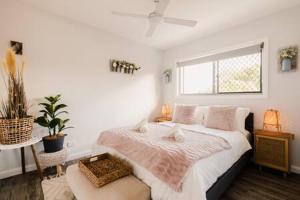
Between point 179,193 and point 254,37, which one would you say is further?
point 254,37

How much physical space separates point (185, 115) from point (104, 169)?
204 centimetres

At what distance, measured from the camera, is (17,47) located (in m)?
2.40

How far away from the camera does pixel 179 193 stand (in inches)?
53.9

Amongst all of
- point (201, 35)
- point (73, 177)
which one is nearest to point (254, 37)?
point (201, 35)

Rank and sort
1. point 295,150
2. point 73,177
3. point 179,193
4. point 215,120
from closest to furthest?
point 179,193, point 73,177, point 295,150, point 215,120

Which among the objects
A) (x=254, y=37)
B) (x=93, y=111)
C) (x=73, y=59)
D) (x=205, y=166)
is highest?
(x=254, y=37)

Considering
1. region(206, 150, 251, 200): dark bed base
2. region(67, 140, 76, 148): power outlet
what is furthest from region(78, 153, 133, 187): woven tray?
region(67, 140, 76, 148): power outlet

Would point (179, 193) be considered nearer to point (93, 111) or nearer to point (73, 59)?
point (93, 111)

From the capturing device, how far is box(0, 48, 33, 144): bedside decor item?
1648 millimetres

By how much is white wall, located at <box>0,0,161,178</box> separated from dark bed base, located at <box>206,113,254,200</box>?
2.37 meters

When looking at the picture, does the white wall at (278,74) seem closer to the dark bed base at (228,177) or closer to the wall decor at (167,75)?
the dark bed base at (228,177)

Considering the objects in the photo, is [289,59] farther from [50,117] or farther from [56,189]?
[50,117]

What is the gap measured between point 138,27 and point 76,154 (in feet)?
9.00

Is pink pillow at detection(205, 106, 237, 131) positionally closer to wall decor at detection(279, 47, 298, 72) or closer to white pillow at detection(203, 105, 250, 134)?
white pillow at detection(203, 105, 250, 134)
